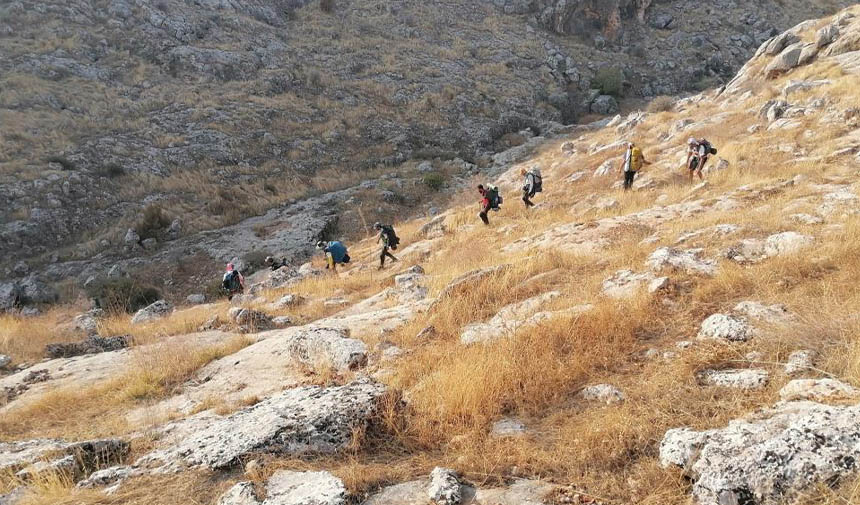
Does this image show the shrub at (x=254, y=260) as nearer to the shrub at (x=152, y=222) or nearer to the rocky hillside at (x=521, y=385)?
the shrub at (x=152, y=222)

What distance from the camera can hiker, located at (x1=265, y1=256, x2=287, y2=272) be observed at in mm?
14705

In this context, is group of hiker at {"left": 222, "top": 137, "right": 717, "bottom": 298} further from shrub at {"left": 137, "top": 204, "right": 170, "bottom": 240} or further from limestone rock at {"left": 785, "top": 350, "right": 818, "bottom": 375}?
limestone rock at {"left": 785, "top": 350, "right": 818, "bottom": 375}

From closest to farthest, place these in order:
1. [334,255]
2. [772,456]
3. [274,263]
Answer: [772,456], [334,255], [274,263]

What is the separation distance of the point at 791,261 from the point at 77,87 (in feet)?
104

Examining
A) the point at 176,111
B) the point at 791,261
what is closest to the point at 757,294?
the point at 791,261

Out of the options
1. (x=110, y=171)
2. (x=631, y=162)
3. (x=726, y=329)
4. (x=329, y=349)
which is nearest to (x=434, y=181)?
(x=631, y=162)

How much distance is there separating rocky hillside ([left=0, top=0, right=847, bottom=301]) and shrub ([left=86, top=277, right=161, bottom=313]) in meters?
1.68

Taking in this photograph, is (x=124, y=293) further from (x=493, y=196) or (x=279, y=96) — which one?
(x=279, y=96)

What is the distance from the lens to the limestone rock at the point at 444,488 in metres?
2.50

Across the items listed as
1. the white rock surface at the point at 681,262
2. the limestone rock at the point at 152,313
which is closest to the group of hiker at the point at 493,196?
the limestone rock at the point at 152,313

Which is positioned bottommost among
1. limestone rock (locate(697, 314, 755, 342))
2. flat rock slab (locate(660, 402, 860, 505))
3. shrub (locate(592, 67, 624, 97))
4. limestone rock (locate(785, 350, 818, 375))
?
limestone rock (locate(697, 314, 755, 342))

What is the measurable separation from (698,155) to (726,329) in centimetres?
991

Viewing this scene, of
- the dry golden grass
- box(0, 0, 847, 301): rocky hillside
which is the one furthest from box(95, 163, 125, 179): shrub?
the dry golden grass

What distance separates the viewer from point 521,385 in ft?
11.7
